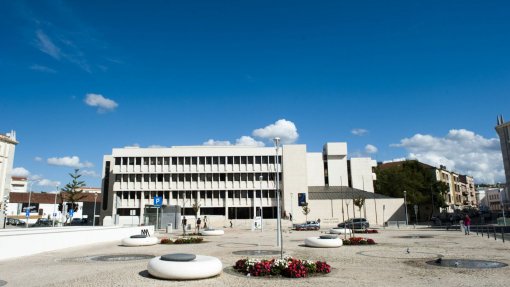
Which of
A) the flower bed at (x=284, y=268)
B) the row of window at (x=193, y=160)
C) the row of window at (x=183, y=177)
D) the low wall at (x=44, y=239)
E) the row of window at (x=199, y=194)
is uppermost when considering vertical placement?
the row of window at (x=193, y=160)

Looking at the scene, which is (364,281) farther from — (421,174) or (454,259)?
(421,174)

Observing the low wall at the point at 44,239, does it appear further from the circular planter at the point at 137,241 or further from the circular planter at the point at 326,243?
the circular planter at the point at 326,243

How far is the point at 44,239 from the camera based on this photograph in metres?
21.0

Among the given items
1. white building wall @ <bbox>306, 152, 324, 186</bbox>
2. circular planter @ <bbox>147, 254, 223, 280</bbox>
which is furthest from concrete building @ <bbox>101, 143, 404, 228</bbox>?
circular planter @ <bbox>147, 254, 223, 280</bbox>

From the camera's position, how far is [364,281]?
11453 millimetres

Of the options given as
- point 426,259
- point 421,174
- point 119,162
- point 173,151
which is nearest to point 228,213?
point 173,151

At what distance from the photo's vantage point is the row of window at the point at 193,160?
7756cm

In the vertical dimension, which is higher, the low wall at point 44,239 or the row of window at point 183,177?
the row of window at point 183,177

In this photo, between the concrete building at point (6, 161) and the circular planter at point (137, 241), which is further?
the concrete building at point (6, 161)

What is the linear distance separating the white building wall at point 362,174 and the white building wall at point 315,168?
6.89 metres

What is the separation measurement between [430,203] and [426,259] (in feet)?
229

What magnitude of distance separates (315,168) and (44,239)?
6883cm

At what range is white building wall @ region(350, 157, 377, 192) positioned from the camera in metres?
84.4

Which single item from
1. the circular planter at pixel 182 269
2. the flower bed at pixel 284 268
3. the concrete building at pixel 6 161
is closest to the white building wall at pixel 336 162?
the concrete building at pixel 6 161
